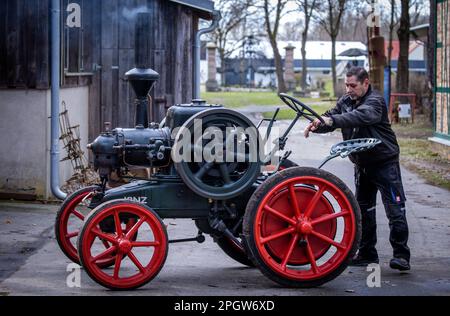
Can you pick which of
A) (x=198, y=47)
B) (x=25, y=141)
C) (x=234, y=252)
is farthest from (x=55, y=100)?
(x=198, y=47)

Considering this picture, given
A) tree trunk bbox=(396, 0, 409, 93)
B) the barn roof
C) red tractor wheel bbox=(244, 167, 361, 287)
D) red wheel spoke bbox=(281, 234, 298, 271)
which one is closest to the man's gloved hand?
red tractor wheel bbox=(244, 167, 361, 287)

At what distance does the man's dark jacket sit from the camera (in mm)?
7660

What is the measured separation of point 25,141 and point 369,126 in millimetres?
5668

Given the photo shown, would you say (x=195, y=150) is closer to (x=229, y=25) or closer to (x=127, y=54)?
(x=127, y=54)

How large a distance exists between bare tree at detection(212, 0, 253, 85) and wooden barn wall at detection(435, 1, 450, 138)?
22.3 meters

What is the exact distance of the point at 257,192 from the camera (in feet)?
23.0

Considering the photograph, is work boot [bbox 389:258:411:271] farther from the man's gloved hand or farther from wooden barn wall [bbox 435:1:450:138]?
wooden barn wall [bbox 435:1:450:138]

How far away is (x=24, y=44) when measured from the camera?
11969 mm

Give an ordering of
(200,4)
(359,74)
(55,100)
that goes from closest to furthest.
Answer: (359,74), (55,100), (200,4)

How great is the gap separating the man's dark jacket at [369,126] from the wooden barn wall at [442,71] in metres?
11.8
